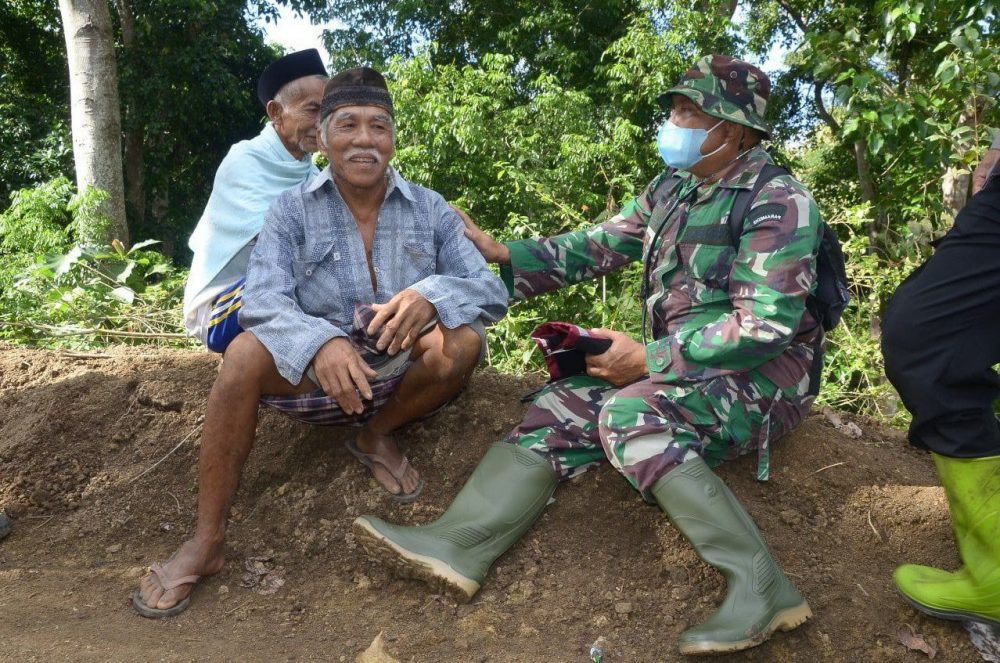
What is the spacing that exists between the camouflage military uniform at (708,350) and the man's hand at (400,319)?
520 mm

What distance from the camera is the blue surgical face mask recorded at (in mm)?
2713

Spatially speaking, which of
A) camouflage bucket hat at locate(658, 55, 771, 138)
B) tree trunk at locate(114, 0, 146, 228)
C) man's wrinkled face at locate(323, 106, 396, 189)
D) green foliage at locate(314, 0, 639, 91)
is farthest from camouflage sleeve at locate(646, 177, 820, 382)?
tree trunk at locate(114, 0, 146, 228)

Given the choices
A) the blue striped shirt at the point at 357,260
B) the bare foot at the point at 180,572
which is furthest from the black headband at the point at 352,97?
the bare foot at the point at 180,572

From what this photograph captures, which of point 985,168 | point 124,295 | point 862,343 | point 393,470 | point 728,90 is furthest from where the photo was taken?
point 862,343

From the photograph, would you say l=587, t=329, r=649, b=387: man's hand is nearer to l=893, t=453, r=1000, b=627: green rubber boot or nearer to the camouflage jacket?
the camouflage jacket

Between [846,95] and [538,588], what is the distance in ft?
10.4

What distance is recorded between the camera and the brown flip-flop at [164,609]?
2514mm

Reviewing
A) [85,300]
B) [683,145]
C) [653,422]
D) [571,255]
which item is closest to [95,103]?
[85,300]

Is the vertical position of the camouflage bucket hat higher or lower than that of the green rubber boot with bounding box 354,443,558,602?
higher

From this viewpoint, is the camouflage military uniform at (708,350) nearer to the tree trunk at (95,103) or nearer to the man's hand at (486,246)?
the man's hand at (486,246)

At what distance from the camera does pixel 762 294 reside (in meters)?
2.43

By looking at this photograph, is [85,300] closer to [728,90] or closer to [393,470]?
[393,470]

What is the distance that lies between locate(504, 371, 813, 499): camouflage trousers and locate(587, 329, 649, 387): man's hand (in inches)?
2.2

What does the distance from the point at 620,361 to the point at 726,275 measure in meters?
0.45
